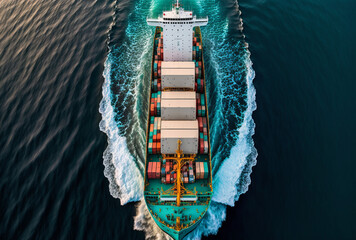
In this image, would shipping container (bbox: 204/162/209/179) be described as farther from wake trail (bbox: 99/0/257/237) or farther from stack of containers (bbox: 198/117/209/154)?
wake trail (bbox: 99/0/257/237)

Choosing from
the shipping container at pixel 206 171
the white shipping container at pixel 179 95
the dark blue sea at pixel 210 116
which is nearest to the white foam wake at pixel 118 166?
the dark blue sea at pixel 210 116

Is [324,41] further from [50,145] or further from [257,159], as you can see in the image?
[50,145]

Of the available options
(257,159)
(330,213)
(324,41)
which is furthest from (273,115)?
(324,41)

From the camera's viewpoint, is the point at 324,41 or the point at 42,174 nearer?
the point at 42,174

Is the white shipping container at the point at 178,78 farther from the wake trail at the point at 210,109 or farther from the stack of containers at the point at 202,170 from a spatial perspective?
the stack of containers at the point at 202,170

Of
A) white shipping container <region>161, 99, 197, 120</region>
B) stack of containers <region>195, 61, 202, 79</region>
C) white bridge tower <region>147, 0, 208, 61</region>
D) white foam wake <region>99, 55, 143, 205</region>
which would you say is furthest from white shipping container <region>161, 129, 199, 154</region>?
white bridge tower <region>147, 0, 208, 61</region>

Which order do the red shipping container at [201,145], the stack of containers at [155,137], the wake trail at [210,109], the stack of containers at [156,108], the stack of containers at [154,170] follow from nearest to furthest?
1. the stack of containers at [154,170]
2. the wake trail at [210,109]
3. the red shipping container at [201,145]
4. the stack of containers at [155,137]
5. the stack of containers at [156,108]
